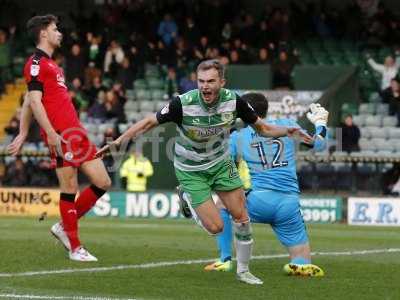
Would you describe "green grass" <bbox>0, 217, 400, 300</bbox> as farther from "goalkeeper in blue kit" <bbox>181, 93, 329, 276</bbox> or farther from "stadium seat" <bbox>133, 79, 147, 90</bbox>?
"stadium seat" <bbox>133, 79, 147, 90</bbox>

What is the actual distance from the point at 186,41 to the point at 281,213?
737 inches

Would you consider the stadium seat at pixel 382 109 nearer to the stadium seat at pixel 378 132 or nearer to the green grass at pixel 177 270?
the stadium seat at pixel 378 132

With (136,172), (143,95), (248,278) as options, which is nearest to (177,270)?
(248,278)

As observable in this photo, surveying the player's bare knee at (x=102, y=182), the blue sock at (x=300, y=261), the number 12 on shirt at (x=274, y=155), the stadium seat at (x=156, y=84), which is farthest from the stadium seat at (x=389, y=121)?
the blue sock at (x=300, y=261)

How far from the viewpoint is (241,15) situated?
3069 centimetres

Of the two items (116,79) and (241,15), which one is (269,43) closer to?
(241,15)

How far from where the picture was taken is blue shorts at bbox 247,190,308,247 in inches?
442

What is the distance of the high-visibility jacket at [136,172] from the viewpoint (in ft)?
79.3

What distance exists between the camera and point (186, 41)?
97.0ft

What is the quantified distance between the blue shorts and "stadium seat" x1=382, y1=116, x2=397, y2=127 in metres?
15.2

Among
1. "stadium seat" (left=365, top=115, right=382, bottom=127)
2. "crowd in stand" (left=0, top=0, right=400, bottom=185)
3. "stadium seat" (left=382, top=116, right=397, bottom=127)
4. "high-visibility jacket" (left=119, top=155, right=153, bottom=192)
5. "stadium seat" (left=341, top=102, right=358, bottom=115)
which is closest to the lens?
"high-visibility jacket" (left=119, top=155, right=153, bottom=192)

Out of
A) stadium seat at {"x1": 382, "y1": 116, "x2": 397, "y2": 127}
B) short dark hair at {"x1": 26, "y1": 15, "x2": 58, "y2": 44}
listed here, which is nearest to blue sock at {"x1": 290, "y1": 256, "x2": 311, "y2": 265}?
short dark hair at {"x1": 26, "y1": 15, "x2": 58, "y2": 44}

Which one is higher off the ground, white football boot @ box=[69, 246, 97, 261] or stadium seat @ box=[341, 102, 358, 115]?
stadium seat @ box=[341, 102, 358, 115]

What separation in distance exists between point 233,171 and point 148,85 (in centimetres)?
1925
